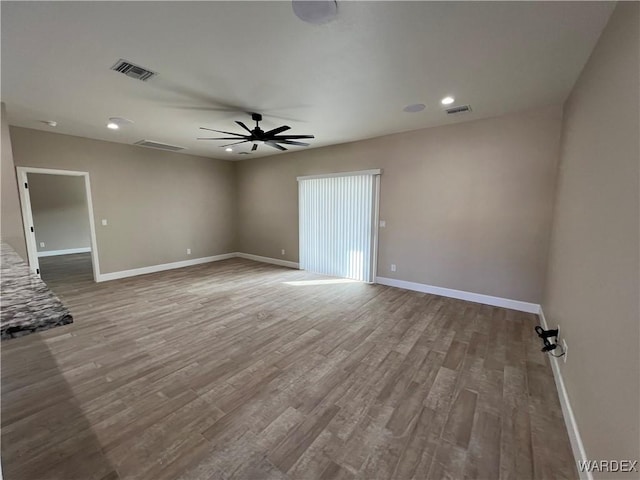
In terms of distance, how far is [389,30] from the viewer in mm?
1929

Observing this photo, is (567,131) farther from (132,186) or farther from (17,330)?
(132,186)

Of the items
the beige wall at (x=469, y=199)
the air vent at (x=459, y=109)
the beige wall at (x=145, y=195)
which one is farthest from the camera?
the beige wall at (x=145, y=195)

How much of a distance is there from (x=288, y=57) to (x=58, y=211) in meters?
9.50

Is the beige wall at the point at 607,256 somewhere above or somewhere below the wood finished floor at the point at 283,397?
above

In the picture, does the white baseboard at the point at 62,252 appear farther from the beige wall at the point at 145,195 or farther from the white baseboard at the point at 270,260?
the white baseboard at the point at 270,260

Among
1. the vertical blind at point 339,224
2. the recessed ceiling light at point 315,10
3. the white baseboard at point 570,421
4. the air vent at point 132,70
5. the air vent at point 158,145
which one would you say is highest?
the air vent at point 158,145

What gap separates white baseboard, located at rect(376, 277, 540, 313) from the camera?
365cm

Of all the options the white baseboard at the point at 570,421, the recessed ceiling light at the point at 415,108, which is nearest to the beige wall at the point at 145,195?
the recessed ceiling light at the point at 415,108

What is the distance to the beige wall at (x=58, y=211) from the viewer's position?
7.46 m

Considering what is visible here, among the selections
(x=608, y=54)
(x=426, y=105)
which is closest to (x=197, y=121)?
(x=426, y=105)

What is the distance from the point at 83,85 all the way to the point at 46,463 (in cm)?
334

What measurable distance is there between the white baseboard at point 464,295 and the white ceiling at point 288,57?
264 centimetres

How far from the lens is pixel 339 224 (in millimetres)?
5469

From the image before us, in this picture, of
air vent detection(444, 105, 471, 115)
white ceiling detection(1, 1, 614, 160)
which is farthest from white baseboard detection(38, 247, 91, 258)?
air vent detection(444, 105, 471, 115)
